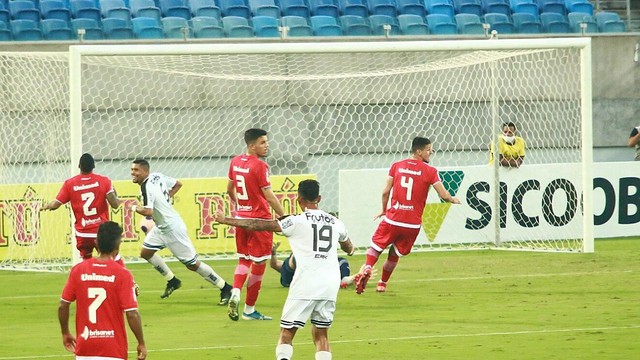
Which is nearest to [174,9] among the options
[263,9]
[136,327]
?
[263,9]

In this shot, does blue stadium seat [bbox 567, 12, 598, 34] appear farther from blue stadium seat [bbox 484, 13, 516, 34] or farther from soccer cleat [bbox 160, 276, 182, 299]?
soccer cleat [bbox 160, 276, 182, 299]

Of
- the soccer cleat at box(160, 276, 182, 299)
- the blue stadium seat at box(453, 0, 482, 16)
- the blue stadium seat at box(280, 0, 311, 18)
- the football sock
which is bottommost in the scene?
the soccer cleat at box(160, 276, 182, 299)

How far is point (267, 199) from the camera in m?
12.6

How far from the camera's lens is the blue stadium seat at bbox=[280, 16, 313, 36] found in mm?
23391

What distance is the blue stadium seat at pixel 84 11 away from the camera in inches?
897

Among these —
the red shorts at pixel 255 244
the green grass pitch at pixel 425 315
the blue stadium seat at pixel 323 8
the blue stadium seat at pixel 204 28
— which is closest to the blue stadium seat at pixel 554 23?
the blue stadium seat at pixel 323 8

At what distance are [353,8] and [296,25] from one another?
5.35 ft

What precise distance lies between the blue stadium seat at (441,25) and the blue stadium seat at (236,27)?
12.4 ft

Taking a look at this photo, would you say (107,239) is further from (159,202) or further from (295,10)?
(295,10)

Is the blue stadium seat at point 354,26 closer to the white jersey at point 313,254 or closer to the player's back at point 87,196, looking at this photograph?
the player's back at point 87,196

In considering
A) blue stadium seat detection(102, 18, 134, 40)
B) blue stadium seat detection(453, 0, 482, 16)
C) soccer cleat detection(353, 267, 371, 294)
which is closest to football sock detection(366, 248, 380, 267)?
soccer cleat detection(353, 267, 371, 294)

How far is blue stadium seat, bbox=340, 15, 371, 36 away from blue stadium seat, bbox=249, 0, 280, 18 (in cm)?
131

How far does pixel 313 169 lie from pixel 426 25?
4196mm

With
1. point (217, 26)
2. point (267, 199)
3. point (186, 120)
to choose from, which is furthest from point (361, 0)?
point (267, 199)
